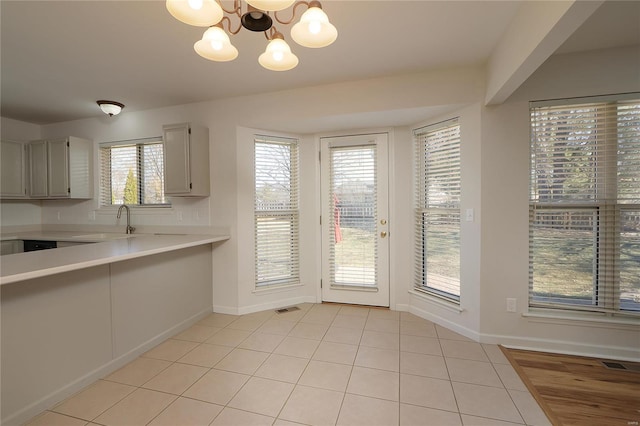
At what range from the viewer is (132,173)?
12.2 ft

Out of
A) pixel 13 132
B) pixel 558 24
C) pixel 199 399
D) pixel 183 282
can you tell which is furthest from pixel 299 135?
pixel 13 132

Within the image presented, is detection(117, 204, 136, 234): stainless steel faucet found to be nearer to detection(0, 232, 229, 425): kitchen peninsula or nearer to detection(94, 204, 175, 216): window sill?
detection(94, 204, 175, 216): window sill

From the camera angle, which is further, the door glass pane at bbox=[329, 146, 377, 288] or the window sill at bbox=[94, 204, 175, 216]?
the window sill at bbox=[94, 204, 175, 216]

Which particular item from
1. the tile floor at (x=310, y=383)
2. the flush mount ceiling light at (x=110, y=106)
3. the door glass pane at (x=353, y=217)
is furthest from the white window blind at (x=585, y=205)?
the flush mount ceiling light at (x=110, y=106)

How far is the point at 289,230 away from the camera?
349 cm

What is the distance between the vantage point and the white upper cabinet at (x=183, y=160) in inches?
120

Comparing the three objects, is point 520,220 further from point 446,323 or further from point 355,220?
point 355,220

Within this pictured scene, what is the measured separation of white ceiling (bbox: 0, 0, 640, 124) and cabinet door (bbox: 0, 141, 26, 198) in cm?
95

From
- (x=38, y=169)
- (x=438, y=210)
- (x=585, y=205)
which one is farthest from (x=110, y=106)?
(x=585, y=205)

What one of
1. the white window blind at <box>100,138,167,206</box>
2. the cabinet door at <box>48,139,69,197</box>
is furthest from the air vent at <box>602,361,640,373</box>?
the cabinet door at <box>48,139,69,197</box>

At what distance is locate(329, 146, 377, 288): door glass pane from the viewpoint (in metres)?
3.35

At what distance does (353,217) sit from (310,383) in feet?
6.37

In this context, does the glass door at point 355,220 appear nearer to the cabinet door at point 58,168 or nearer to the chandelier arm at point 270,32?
the chandelier arm at point 270,32

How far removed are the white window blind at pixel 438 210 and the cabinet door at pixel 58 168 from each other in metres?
4.59
